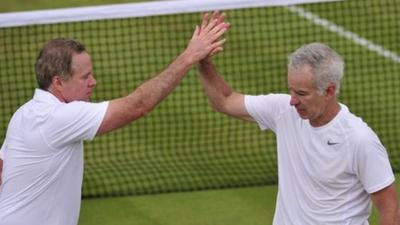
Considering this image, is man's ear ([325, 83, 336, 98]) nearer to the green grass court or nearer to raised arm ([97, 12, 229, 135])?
raised arm ([97, 12, 229, 135])

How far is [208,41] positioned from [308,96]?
3.49 feet

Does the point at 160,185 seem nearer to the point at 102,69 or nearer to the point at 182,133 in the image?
the point at 182,133

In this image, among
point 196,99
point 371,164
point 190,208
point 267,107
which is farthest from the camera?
point 196,99

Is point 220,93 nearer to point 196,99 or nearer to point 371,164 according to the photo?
point 371,164

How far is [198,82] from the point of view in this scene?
18.1 m

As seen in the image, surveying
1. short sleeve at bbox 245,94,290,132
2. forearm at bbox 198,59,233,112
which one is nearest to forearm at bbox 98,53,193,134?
forearm at bbox 198,59,233,112

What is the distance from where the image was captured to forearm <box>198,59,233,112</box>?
9688 millimetres

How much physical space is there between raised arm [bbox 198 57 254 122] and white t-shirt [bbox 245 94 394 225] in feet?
1.87

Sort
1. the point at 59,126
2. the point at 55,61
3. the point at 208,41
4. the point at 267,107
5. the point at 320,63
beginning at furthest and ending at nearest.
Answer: the point at 267,107
the point at 208,41
the point at 55,61
the point at 59,126
the point at 320,63

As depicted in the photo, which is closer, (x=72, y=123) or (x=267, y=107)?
(x=72, y=123)

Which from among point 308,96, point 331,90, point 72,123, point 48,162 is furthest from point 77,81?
point 331,90

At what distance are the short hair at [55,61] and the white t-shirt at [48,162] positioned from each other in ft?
0.47

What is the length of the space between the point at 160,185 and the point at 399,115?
157 inches

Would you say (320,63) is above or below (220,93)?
above
